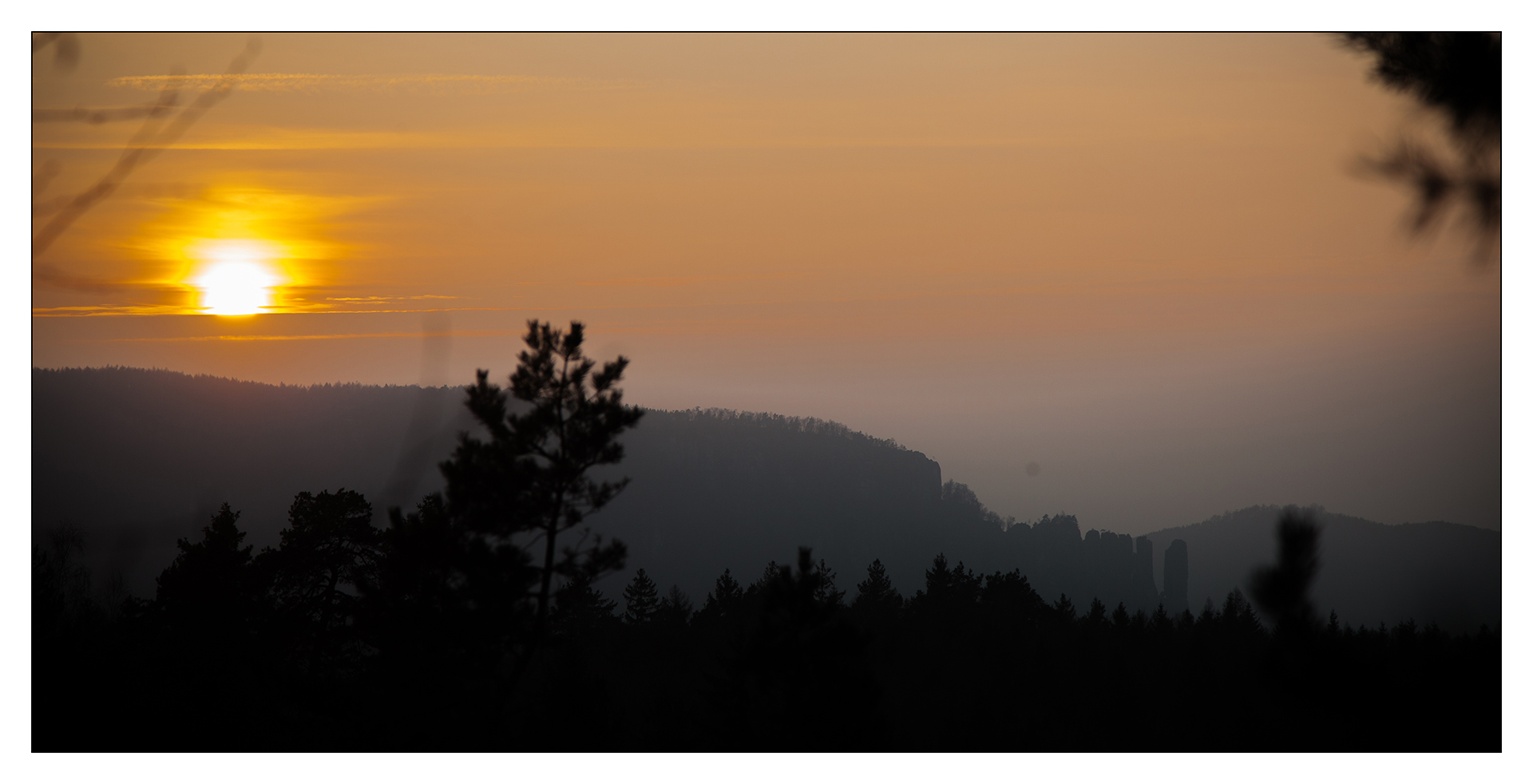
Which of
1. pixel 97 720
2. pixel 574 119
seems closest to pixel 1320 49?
pixel 574 119

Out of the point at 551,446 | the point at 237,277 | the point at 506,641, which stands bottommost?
the point at 506,641

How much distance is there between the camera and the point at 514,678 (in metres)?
9.77

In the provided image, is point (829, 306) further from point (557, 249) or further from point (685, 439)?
point (685, 439)

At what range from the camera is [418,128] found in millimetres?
11227

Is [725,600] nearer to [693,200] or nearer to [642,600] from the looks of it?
[642,600]

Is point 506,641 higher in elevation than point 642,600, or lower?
higher

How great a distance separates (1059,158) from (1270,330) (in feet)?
25.5


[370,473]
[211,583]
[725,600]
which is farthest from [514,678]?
[725,600]

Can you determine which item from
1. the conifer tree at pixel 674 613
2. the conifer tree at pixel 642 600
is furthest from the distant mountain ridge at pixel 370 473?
the conifer tree at pixel 674 613

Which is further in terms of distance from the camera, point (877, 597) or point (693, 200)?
point (877, 597)

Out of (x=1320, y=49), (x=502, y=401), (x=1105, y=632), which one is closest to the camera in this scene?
(x=1320, y=49)

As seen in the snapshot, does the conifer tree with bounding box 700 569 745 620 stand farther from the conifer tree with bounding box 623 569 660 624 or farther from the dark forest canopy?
the dark forest canopy

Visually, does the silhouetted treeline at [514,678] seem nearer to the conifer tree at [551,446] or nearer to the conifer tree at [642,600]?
the conifer tree at [551,446]

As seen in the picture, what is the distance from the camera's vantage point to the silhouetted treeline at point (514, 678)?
21.1 ft
